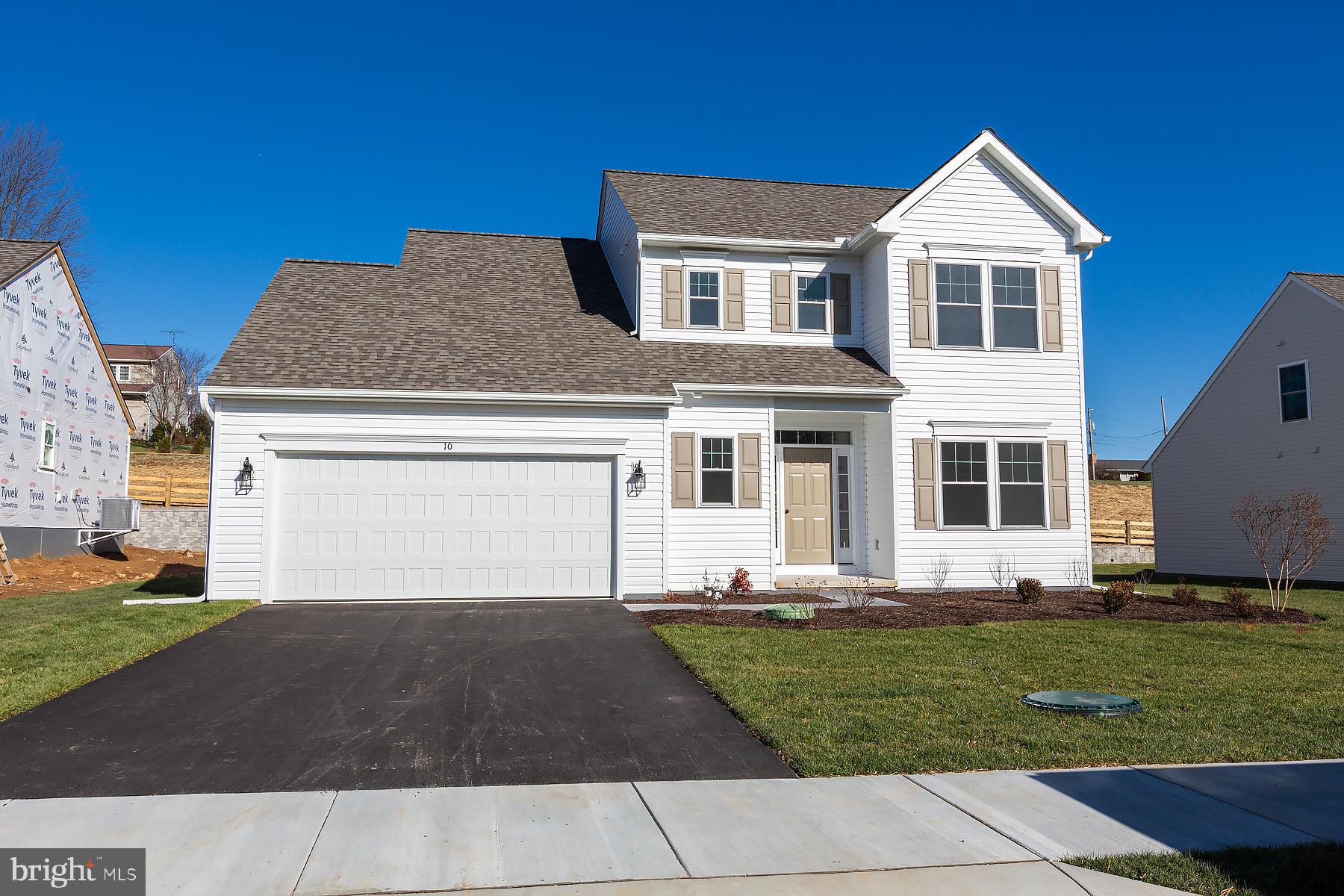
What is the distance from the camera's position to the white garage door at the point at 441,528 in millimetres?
13625

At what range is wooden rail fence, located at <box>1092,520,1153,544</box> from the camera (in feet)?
105

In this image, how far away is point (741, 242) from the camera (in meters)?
16.5

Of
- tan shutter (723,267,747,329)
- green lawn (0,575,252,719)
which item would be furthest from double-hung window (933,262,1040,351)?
green lawn (0,575,252,719)

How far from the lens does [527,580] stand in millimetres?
14070

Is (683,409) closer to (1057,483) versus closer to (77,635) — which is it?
(1057,483)

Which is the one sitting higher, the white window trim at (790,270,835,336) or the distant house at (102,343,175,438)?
the distant house at (102,343,175,438)

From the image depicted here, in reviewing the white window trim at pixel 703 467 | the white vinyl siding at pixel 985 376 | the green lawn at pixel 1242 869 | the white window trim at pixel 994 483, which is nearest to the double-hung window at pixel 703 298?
the white window trim at pixel 703 467

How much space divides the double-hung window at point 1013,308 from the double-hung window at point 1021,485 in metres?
1.92

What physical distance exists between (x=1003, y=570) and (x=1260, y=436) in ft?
33.5

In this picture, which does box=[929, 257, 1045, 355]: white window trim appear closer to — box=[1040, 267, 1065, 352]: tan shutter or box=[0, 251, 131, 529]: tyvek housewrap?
box=[1040, 267, 1065, 352]: tan shutter

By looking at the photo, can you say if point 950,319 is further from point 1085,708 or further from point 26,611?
point 26,611

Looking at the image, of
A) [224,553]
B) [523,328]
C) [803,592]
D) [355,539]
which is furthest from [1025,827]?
[523,328]

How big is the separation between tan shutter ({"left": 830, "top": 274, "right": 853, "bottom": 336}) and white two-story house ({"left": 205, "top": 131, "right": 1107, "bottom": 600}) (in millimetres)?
52

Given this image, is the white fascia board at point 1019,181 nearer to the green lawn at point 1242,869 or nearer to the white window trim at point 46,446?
the green lawn at point 1242,869
